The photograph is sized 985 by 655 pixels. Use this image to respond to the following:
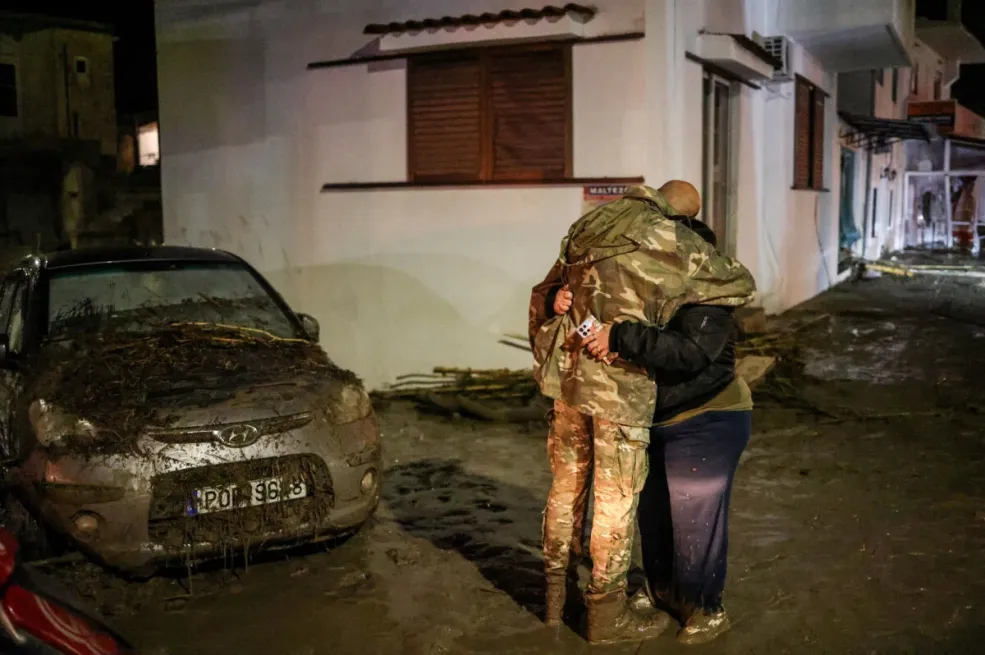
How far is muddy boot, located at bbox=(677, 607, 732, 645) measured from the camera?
3895mm

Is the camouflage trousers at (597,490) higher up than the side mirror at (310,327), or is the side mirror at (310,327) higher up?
the side mirror at (310,327)

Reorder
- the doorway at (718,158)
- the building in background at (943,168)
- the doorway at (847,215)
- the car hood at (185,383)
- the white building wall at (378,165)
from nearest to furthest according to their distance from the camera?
the car hood at (185,383) → the white building wall at (378,165) → the doorway at (718,158) → the doorway at (847,215) → the building in background at (943,168)

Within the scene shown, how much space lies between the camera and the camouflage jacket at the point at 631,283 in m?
3.55

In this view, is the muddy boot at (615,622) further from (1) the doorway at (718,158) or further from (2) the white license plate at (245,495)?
(1) the doorway at (718,158)

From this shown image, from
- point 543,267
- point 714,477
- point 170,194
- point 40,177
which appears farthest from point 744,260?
point 40,177

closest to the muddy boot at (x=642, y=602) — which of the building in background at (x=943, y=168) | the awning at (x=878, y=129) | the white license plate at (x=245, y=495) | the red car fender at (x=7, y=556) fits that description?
the white license plate at (x=245, y=495)

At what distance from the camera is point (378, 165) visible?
32.5ft

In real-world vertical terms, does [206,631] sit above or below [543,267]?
below

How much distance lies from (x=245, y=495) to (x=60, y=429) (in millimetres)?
929

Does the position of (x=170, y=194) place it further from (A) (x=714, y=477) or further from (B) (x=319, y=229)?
(A) (x=714, y=477)

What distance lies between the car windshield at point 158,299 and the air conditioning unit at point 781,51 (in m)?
8.11

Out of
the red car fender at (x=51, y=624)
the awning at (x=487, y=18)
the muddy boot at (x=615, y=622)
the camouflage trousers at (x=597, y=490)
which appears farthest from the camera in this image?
the awning at (x=487, y=18)

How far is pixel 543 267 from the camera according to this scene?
362 inches

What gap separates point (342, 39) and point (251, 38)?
4.49 ft
